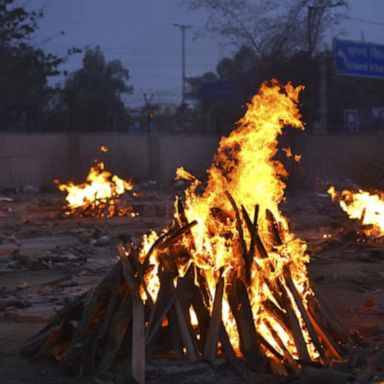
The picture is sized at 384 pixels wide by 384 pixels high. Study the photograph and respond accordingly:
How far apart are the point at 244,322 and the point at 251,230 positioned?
2.68 ft

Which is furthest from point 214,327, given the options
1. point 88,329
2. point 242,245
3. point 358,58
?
point 358,58

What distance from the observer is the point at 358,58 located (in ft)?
100

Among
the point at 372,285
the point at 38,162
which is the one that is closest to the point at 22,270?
the point at 372,285

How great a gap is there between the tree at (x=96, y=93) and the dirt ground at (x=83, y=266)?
44.2ft

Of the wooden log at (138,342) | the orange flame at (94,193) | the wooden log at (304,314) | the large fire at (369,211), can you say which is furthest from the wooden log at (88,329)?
the orange flame at (94,193)

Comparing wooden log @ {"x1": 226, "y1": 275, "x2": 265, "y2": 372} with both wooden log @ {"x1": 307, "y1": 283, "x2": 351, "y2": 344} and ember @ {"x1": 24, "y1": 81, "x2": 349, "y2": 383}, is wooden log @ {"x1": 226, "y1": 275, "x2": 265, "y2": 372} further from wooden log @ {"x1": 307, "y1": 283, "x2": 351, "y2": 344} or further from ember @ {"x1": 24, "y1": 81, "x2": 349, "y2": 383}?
wooden log @ {"x1": 307, "y1": 283, "x2": 351, "y2": 344}

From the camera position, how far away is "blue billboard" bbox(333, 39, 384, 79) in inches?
1169

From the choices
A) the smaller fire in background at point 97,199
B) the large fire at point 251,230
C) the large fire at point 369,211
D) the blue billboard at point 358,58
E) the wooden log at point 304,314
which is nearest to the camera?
the wooden log at point 304,314

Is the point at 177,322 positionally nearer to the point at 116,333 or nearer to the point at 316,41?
the point at 116,333

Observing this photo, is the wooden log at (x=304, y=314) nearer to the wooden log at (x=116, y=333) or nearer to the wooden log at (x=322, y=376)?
the wooden log at (x=322, y=376)

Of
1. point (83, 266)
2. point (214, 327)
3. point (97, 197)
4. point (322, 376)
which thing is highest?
point (214, 327)

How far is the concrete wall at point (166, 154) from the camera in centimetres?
3250

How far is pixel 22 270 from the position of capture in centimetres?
1308

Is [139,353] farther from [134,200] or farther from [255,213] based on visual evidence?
[134,200]
